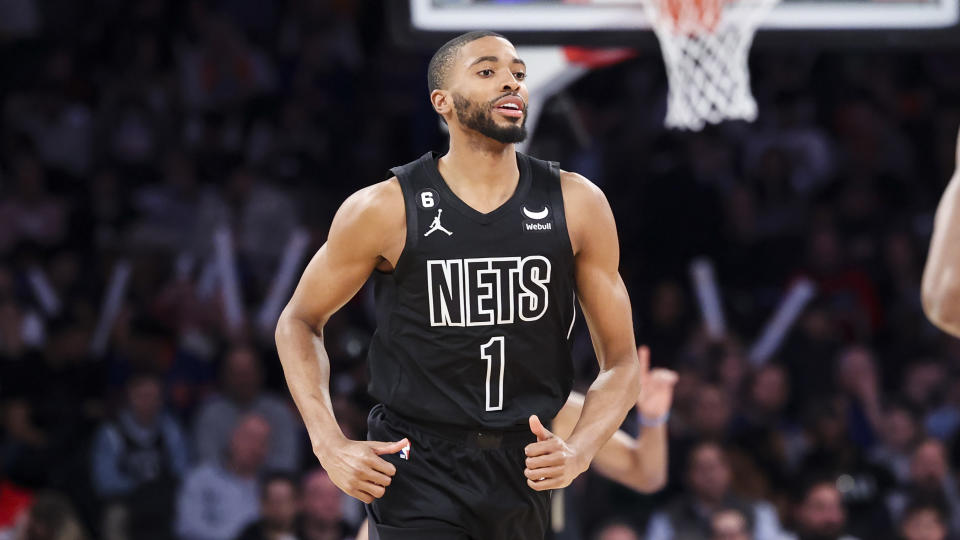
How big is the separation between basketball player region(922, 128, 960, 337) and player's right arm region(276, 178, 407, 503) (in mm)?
1596

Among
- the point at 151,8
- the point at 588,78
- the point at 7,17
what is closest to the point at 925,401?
the point at 588,78

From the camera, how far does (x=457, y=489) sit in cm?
366

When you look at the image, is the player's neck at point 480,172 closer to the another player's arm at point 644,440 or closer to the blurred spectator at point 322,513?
the another player's arm at point 644,440

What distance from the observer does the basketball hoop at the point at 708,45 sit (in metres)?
5.71

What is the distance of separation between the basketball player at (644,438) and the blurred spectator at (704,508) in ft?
8.89

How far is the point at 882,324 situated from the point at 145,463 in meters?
5.02

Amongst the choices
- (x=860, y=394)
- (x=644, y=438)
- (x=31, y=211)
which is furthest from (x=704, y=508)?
(x=31, y=211)

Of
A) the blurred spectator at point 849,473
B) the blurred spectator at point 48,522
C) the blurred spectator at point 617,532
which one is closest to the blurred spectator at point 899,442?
the blurred spectator at point 849,473

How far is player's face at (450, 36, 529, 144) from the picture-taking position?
3689mm

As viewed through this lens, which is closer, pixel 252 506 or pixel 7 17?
pixel 252 506

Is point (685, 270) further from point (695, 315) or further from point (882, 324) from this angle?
point (882, 324)

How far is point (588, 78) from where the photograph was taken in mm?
10930

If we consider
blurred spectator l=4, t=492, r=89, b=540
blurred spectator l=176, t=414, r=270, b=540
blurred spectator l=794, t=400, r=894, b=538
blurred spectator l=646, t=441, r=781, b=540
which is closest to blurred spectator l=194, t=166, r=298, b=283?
blurred spectator l=176, t=414, r=270, b=540

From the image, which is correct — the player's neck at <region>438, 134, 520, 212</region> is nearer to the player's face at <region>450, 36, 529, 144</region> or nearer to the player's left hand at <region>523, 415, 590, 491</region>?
the player's face at <region>450, 36, 529, 144</region>
